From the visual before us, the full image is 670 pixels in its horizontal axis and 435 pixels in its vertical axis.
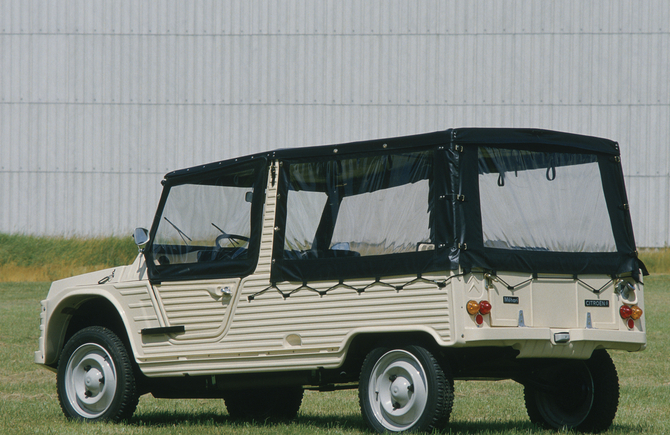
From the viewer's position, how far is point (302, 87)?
2750 centimetres

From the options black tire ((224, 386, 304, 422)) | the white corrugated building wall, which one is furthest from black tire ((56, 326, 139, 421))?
the white corrugated building wall

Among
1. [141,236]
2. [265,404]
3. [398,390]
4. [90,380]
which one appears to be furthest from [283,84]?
[398,390]

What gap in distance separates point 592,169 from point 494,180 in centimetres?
101

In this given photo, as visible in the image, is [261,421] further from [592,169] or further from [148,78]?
[148,78]

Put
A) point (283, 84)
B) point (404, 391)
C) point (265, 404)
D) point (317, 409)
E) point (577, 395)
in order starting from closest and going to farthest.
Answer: point (404, 391) < point (577, 395) < point (265, 404) < point (317, 409) < point (283, 84)

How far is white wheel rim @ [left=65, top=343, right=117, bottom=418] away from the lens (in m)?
7.87

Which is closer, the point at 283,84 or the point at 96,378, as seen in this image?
the point at 96,378

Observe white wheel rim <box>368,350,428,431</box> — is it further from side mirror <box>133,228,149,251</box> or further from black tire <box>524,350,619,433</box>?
side mirror <box>133,228,149,251</box>

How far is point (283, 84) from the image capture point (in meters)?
27.6

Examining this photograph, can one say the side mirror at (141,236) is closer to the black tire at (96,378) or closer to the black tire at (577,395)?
the black tire at (96,378)

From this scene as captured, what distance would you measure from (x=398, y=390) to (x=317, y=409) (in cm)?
345

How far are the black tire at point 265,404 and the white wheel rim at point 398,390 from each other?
7.13 feet

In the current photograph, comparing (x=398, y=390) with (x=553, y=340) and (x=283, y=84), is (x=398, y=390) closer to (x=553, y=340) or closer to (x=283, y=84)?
(x=553, y=340)

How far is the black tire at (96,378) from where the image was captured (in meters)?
7.75
